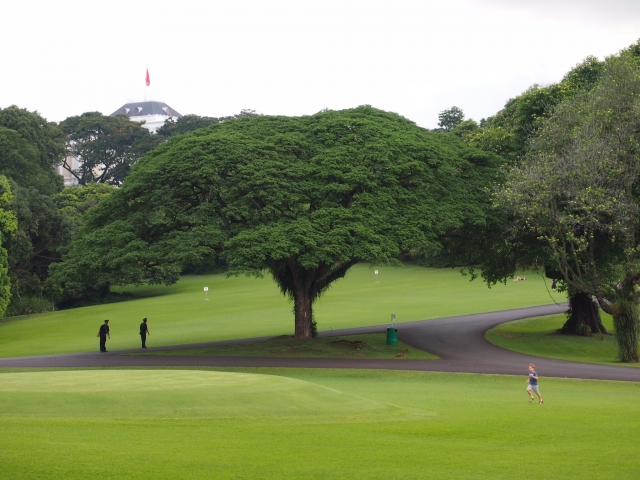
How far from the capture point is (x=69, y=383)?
59.0 ft

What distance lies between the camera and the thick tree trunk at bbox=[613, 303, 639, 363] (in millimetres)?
31859

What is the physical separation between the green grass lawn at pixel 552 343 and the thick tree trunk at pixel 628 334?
2.02 feet

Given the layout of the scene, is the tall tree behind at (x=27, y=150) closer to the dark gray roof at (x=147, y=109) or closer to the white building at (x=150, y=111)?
the white building at (x=150, y=111)

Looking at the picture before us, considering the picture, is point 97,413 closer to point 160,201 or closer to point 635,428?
point 635,428

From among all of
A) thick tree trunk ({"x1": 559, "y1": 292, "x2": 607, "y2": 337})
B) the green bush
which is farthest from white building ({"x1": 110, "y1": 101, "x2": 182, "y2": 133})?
thick tree trunk ({"x1": 559, "y1": 292, "x2": 607, "y2": 337})

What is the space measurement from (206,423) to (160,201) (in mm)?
20917

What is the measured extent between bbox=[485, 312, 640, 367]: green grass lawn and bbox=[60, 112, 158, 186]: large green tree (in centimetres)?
8913

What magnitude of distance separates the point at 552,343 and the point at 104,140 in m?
99.1

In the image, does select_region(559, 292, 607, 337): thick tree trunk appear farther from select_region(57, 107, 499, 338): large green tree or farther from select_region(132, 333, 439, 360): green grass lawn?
select_region(132, 333, 439, 360): green grass lawn

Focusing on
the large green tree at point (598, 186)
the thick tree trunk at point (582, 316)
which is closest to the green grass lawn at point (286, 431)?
the large green tree at point (598, 186)

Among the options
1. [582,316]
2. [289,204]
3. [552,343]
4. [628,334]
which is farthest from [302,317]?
[582,316]

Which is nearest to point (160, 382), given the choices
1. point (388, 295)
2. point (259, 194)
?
point (259, 194)

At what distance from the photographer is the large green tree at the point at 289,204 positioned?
104 ft

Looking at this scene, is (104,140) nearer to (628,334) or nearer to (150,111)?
(150,111)
